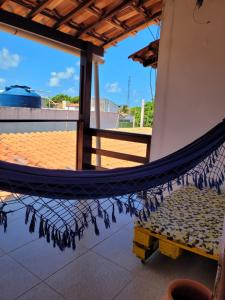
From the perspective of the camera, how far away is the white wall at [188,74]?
2.22 m

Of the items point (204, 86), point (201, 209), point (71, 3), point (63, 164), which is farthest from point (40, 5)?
point (201, 209)

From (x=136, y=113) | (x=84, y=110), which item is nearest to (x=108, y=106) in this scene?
(x=136, y=113)

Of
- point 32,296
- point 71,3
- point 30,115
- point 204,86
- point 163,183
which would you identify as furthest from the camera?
point 30,115

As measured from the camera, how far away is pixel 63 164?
11.7 ft

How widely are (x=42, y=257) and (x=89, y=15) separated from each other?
265 centimetres

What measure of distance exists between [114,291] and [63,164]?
247cm

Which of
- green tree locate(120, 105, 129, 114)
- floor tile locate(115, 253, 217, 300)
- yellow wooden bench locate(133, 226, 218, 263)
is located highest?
green tree locate(120, 105, 129, 114)

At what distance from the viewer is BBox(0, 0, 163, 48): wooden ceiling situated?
7.82 feet

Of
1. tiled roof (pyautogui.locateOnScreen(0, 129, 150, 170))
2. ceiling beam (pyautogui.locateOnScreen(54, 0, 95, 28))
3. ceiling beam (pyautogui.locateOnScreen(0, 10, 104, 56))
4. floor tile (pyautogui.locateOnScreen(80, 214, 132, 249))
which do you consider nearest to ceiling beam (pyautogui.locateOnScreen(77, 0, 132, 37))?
ceiling beam (pyautogui.locateOnScreen(0, 10, 104, 56))

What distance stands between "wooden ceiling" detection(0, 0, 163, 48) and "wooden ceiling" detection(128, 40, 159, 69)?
0.29 m

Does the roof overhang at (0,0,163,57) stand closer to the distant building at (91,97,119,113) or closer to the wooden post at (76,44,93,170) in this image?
the wooden post at (76,44,93,170)

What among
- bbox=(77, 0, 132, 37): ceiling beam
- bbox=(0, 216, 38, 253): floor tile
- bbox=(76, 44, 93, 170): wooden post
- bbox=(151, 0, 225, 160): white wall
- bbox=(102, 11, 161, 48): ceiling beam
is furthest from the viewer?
bbox=(76, 44, 93, 170): wooden post

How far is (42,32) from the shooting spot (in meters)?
2.58

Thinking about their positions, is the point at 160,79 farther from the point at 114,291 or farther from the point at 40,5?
the point at 114,291
